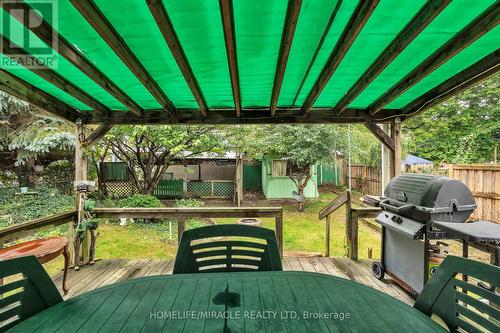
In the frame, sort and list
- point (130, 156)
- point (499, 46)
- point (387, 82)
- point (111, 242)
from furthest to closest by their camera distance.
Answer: point (130, 156), point (111, 242), point (387, 82), point (499, 46)

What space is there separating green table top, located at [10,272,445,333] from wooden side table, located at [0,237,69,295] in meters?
1.47

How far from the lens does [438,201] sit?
221 centimetres

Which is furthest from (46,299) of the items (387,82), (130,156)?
(130,156)

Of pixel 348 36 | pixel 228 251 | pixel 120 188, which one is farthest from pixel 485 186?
pixel 120 188

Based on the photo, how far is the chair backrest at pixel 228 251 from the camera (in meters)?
1.61

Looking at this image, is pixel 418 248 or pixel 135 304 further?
pixel 418 248

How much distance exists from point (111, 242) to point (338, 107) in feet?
17.7

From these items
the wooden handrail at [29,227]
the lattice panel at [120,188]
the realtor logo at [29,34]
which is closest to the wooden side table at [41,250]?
the wooden handrail at [29,227]

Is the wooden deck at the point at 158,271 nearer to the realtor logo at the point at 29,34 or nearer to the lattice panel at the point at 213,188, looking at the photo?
the realtor logo at the point at 29,34

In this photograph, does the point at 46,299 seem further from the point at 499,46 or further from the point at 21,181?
the point at 21,181

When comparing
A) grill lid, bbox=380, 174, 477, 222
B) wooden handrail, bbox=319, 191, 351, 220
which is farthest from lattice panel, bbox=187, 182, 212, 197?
grill lid, bbox=380, 174, 477, 222

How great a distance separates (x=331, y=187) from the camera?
12.7 m

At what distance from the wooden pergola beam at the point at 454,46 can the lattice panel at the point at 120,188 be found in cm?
879

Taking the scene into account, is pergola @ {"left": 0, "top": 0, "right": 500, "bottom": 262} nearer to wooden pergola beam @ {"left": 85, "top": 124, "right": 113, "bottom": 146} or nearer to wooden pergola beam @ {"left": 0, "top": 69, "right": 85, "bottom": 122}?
wooden pergola beam @ {"left": 0, "top": 69, "right": 85, "bottom": 122}
